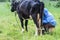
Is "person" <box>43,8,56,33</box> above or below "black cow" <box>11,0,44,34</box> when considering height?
below

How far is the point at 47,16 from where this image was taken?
833cm

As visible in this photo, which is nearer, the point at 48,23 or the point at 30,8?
the point at 30,8

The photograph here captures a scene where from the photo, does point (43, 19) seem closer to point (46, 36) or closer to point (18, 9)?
point (46, 36)

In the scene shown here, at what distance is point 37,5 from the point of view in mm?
7703

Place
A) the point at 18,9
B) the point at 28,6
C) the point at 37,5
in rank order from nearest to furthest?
the point at 37,5 < the point at 28,6 < the point at 18,9

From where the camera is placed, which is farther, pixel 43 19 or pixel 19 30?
pixel 19 30

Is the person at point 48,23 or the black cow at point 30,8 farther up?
the black cow at point 30,8

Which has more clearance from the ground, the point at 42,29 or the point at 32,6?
the point at 32,6

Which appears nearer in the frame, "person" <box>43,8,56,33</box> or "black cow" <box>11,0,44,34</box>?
"black cow" <box>11,0,44,34</box>

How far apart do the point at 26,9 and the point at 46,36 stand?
1221mm

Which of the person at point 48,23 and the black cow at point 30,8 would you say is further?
the person at point 48,23

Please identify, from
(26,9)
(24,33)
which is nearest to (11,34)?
(24,33)

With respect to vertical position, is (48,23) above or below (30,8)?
below

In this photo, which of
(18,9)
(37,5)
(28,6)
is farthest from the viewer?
(18,9)
